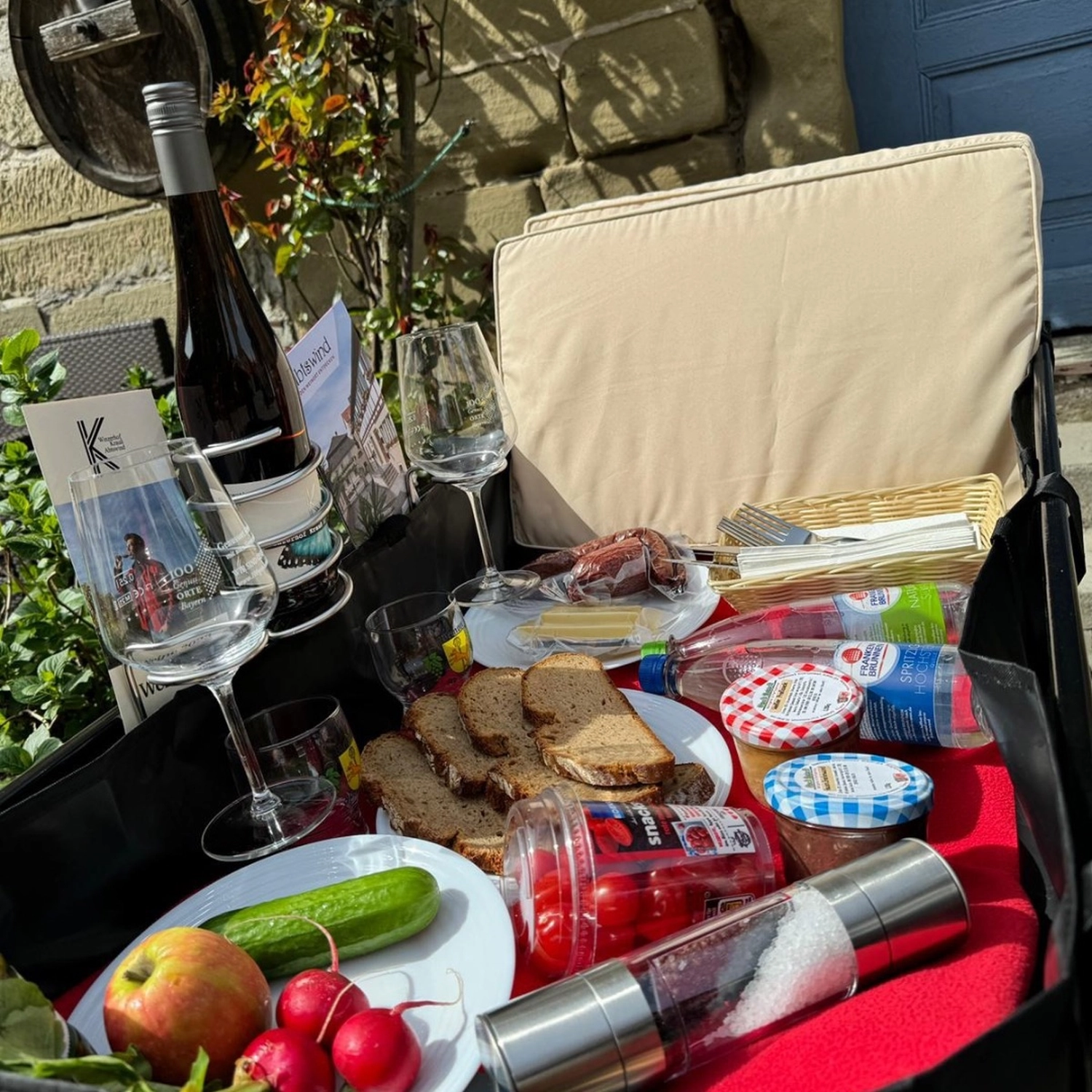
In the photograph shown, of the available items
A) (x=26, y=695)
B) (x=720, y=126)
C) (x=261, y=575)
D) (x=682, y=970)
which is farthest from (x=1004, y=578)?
(x=720, y=126)

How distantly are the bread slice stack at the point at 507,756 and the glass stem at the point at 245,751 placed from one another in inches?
3.5

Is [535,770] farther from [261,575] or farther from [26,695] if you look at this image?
[26,695]

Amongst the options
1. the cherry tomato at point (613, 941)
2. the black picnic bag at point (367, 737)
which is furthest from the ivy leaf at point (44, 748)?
the cherry tomato at point (613, 941)

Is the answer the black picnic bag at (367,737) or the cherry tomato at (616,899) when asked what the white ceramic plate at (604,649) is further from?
the cherry tomato at (616,899)

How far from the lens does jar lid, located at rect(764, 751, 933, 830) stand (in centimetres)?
62

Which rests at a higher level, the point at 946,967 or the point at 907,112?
the point at 907,112

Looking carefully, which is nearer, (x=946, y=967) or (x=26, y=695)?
(x=946, y=967)

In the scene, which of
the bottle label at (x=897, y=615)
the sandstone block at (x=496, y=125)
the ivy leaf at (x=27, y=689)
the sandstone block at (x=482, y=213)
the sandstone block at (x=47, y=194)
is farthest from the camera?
the sandstone block at (x=47, y=194)

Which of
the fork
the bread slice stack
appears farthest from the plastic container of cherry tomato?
the fork

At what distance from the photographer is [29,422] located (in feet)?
2.62

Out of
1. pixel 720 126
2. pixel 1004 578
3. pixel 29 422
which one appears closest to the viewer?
pixel 1004 578

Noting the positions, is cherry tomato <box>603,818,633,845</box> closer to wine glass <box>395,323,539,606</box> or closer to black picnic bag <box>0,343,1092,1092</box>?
black picnic bag <box>0,343,1092,1092</box>

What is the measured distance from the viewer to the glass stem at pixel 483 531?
46.6 inches

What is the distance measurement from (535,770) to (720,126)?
1.93 meters
